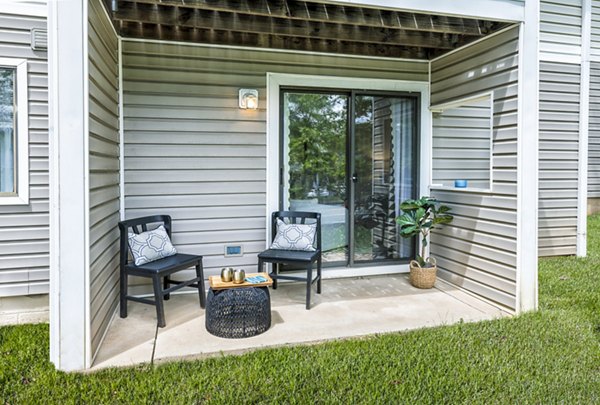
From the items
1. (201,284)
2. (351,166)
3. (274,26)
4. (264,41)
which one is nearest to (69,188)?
(201,284)

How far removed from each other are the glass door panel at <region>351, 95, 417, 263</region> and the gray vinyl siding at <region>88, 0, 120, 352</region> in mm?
2585

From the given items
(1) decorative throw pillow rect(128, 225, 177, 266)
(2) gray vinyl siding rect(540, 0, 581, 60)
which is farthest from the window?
(1) decorative throw pillow rect(128, 225, 177, 266)

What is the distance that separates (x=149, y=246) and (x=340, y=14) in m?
2.65

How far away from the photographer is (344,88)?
184 inches

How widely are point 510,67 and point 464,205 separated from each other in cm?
142

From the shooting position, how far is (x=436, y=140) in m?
4.93

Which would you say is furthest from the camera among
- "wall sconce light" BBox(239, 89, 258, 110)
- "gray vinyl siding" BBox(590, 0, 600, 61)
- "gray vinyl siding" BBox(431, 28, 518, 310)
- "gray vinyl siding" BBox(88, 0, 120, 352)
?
"gray vinyl siding" BBox(590, 0, 600, 61)

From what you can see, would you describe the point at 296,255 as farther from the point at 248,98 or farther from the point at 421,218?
the point at 248,98

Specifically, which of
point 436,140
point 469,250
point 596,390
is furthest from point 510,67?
point 596,390

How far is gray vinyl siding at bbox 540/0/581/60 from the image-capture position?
5453 mm

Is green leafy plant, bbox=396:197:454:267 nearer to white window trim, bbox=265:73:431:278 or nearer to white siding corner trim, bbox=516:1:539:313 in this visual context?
white window trim, bbox=265:73:431:278

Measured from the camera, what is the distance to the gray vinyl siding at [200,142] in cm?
408

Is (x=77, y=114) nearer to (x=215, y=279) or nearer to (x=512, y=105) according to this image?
(x=215, y=279)

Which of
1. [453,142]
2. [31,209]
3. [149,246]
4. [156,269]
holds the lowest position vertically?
[156,269]
